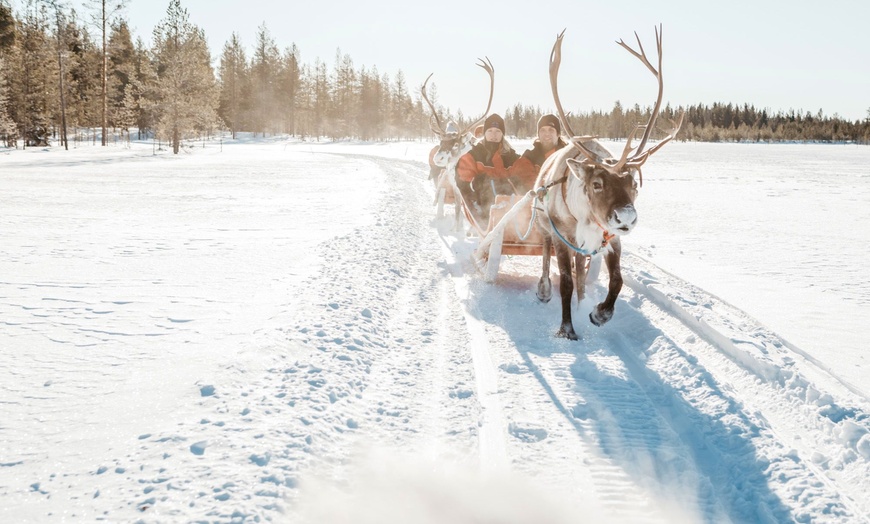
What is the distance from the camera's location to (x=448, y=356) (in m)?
4.48

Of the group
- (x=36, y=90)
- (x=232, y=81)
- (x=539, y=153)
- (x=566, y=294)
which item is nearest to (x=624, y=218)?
(x=566, y=294)

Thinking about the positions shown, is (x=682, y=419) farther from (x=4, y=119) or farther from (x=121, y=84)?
(x=121, y=84)

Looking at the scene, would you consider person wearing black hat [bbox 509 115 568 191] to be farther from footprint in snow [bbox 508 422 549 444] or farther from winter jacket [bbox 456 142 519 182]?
footprint in snow [bbox 508 422 549 444]

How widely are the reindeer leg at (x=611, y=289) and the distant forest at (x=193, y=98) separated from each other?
8156 mm

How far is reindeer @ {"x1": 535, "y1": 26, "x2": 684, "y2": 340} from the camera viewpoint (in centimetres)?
429

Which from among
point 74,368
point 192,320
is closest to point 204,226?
point 192,320

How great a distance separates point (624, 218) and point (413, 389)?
1.90 metres

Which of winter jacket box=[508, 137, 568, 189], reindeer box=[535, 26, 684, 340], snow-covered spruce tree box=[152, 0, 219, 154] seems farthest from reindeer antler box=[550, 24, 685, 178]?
snow-covered spruce tree box=[152, 0, 219, 154]

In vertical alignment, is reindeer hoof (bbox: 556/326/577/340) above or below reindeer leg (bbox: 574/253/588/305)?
below

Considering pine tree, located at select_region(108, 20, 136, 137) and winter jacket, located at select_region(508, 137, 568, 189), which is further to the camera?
pine tree, located at select_region(108, 20, 136, 137)

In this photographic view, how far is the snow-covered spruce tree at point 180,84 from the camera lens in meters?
33.8

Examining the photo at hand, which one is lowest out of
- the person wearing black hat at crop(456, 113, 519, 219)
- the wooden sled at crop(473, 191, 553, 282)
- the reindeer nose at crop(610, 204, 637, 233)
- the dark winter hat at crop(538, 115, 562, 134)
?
the wooden sled at crop(473, 191, 553, 282)

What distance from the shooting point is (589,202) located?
4602 mm

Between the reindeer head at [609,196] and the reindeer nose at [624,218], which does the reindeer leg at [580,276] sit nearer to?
the reindeer head at [609,196]
